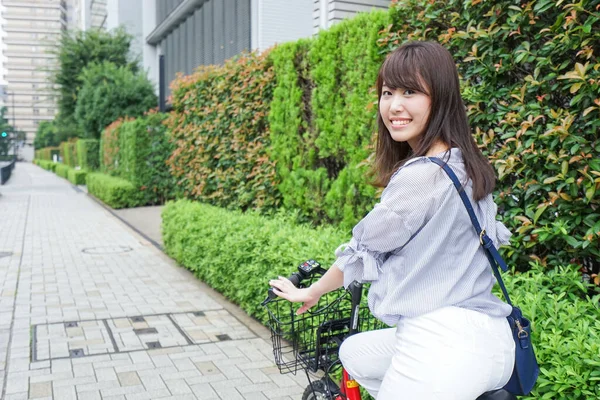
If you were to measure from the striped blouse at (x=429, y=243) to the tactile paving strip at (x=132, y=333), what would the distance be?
3.49 m

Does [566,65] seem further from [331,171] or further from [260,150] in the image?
[260,150]

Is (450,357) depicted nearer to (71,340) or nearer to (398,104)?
(398,104)

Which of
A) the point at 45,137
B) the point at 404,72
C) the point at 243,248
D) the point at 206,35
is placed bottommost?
the point at 243,248

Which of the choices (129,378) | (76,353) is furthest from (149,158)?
(129,378)

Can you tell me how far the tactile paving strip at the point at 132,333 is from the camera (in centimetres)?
464

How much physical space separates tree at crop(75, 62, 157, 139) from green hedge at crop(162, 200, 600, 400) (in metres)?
17.1

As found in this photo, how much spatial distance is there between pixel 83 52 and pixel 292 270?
91.3 ft

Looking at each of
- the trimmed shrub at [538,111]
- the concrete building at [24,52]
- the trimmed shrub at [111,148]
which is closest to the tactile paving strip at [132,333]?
the trimmed shrub at [538,111]

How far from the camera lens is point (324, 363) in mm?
2094

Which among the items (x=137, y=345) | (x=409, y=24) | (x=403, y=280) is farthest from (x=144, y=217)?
(x=403, y=280)

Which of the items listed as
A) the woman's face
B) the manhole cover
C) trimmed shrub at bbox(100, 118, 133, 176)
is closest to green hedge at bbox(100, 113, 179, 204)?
trimmed shrub at bbox(100, 118, 133, 176)

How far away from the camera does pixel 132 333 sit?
5094 millimetres

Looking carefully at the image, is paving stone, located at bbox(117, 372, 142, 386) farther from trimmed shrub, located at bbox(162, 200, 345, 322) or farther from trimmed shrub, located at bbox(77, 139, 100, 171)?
trimmed shrub, located at bbox(77, 139, 100, 171)

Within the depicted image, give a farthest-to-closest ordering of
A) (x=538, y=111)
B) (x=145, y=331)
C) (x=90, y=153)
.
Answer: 1. (x=90, y=153)
2. (x=145, y=331)
3. (x=538, y=111)
